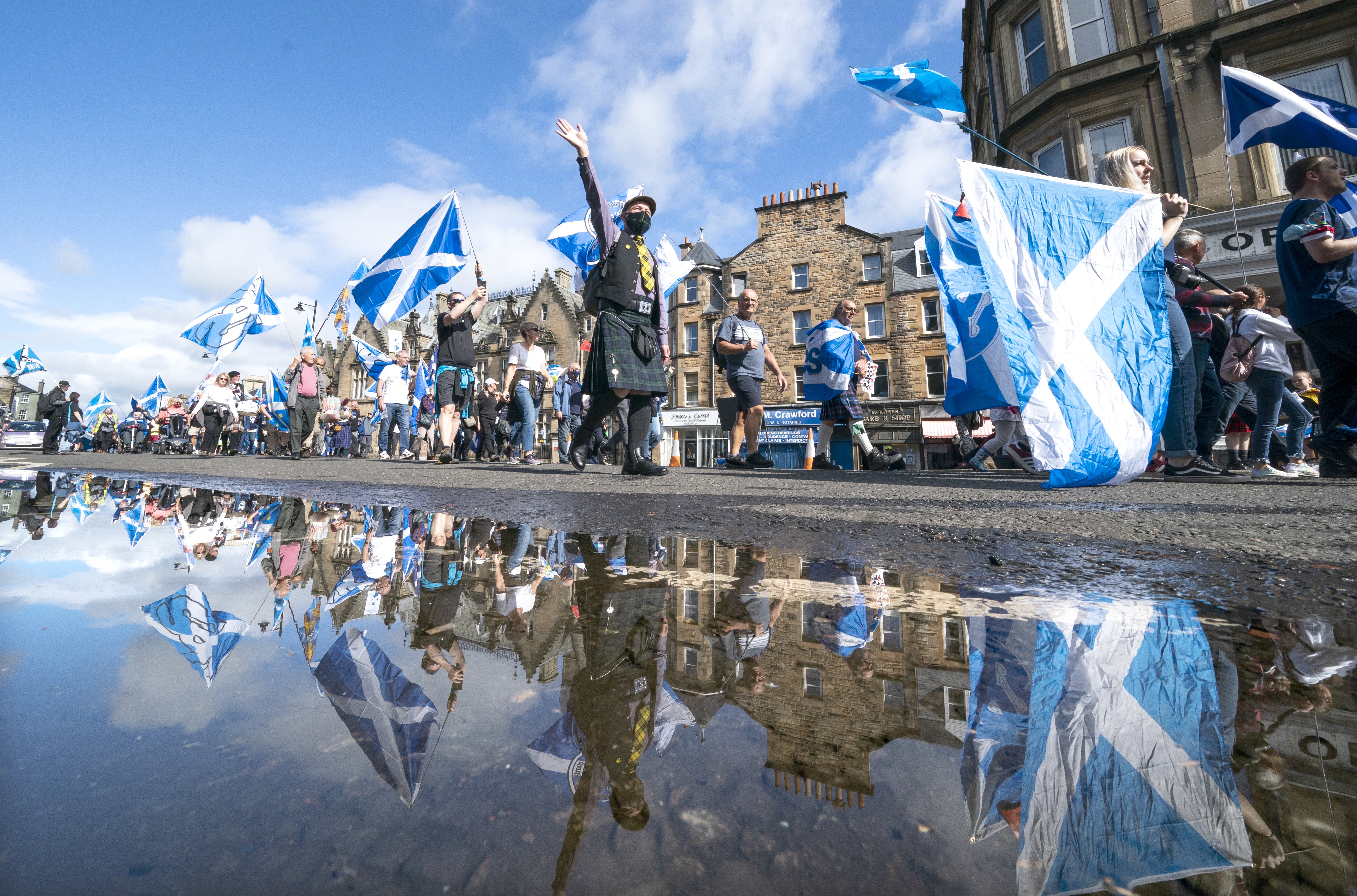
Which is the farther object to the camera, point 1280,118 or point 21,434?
point 21,434

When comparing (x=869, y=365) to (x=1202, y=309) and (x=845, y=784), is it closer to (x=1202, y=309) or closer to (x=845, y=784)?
(x=1202, y=309)

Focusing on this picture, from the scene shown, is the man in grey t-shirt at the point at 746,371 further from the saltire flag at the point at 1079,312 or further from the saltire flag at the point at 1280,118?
the saltire flag at the point at 1280,118

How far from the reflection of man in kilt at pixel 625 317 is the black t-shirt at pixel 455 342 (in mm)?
3209

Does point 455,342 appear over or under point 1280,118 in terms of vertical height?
under

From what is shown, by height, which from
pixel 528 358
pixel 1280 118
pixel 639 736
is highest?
pixel 1280 118

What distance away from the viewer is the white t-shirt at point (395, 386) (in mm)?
10695

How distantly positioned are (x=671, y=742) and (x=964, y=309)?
25.1 ft

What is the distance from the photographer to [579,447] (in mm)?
5180

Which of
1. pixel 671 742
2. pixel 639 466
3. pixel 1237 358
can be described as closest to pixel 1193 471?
pixel 1237 358

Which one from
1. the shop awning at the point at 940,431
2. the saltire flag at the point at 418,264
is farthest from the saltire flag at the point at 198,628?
the shop awning at the point at 940,431

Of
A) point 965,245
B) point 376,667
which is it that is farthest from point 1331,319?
point 376,667

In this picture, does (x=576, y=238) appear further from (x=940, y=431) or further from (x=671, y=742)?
(x=940, y=431)

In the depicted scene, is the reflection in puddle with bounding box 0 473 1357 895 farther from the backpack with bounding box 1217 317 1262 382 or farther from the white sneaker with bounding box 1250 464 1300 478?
the backpack with bounding box 1217 317 1262 382

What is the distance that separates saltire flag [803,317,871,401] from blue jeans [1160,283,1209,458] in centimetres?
352
